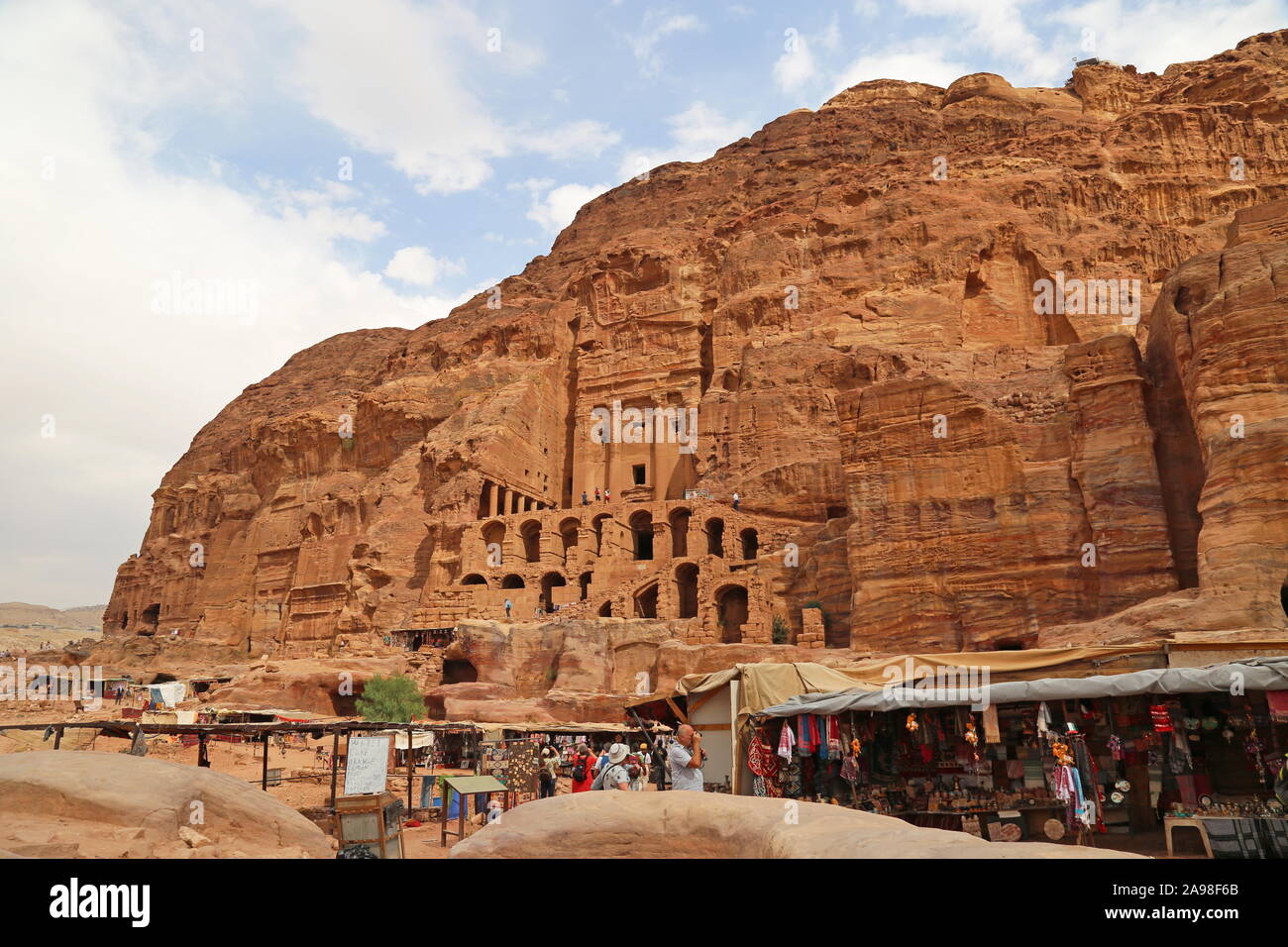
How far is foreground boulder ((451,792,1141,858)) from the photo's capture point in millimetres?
5707

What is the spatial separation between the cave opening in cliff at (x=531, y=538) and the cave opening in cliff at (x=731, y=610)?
492 inches

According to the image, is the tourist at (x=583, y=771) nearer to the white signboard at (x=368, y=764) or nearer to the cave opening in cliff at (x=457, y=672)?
the white signboard at (x=368, y=764)

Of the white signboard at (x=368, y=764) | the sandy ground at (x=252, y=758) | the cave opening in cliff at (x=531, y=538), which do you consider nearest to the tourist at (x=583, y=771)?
the sandy ground at (x=252, y=758)

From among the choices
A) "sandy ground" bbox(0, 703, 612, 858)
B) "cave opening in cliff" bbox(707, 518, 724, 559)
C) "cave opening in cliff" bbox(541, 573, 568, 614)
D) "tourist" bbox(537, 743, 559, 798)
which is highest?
"cave opening in cliff" bbox(707, 518, 724, 559)

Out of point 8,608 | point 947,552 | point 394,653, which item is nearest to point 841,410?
point 947,552

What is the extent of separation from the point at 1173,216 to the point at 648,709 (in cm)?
5245

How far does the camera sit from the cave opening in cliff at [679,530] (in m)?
44.4

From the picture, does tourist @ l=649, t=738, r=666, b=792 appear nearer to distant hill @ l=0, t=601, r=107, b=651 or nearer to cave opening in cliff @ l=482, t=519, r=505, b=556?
cave opening in cliff @ l=482, t=519, r=505, b=556

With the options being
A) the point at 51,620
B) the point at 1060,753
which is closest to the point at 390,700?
the point at 1060,753

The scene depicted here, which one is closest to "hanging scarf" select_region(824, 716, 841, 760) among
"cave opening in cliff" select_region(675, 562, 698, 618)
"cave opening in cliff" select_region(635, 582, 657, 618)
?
"cave opening in cliff" select_region(635, 582, 657, 618)

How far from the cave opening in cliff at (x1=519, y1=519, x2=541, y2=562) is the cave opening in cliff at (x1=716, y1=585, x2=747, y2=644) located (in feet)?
41.0

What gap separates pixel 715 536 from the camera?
141 ft

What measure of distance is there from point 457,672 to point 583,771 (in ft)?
74.4

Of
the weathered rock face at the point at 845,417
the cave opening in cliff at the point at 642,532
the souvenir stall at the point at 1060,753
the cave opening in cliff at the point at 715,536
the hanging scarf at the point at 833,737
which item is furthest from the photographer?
the cave opening in cliff at the point at 642,532
